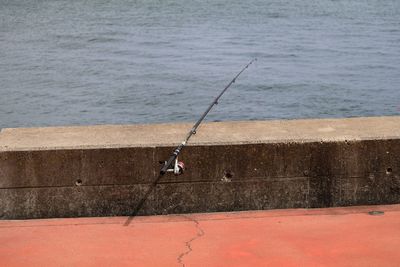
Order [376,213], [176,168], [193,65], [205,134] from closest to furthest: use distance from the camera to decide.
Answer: [176,168] < [376,213] < [205,134] < [193,65]

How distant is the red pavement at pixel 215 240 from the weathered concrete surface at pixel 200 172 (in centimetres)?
9

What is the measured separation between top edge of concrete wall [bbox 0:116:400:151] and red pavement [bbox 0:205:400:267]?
1.76 ft

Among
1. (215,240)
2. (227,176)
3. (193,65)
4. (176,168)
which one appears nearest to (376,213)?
(227,176)

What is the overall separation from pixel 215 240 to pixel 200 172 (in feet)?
2.19

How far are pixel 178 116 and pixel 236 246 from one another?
15.0 m

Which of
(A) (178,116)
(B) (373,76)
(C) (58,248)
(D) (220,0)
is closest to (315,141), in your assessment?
(C) (58,248)

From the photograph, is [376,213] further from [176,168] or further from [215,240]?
[176,168]

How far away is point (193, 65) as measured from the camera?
27.4 m

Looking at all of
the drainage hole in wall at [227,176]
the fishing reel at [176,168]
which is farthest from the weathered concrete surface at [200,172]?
the fishing reel at [176,168]

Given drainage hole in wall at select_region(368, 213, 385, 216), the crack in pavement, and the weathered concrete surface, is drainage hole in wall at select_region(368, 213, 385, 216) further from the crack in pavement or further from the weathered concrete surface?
the crack in pavement

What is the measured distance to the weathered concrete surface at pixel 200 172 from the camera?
6059 mm

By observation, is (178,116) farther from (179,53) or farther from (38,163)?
(38,163)

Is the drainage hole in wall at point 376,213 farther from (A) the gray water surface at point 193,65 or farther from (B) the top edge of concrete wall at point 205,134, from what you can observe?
(A) the gray water surface at point 193,65

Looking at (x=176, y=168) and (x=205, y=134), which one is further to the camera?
(x=205, y=134)
